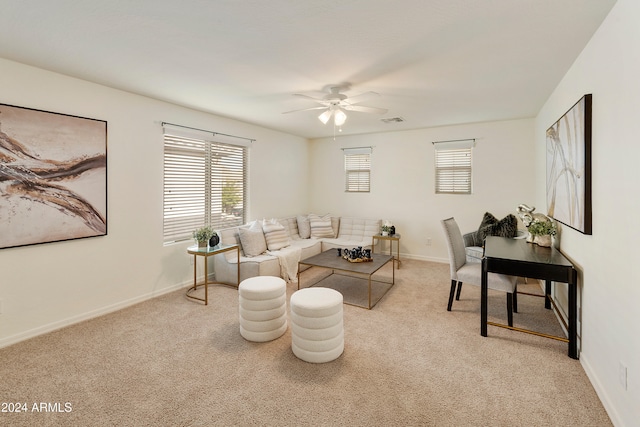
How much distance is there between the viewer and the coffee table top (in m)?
3.60

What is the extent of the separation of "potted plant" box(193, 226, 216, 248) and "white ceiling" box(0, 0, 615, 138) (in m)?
1.66

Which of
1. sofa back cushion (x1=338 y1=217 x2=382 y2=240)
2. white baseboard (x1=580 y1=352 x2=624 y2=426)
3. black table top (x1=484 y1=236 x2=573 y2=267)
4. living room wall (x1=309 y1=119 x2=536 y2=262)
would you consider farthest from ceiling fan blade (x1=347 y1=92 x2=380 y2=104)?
white baseboard (x1=580 y1=352 x2=624 y2=426)

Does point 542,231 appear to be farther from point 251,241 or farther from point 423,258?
point 251,241

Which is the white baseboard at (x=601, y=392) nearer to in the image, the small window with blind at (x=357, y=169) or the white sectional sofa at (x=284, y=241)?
the white sectional sofa at (x=284, y=241)

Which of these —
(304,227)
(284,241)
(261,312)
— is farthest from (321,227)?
(261,312)

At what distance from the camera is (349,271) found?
3555mm

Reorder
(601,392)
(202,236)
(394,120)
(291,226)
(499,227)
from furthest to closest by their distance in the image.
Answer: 1. (291,226)
2. (394,120)
3. (499,227)
4. (202,236)
5. (601,392)

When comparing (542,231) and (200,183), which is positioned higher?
(200,183)

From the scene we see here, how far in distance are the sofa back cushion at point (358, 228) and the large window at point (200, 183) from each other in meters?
2.00

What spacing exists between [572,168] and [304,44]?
2457 mm

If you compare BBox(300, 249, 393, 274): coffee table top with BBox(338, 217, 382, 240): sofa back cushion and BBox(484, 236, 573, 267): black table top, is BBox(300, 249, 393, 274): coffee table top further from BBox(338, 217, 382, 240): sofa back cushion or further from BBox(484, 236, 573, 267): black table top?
BBox(338, 217, 382, 240): sofa back cushion

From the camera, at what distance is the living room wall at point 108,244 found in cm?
274

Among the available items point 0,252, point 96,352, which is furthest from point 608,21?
point 0,252

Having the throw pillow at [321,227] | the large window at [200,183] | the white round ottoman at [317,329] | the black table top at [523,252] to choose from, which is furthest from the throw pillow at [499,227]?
the large window at [200,183]
